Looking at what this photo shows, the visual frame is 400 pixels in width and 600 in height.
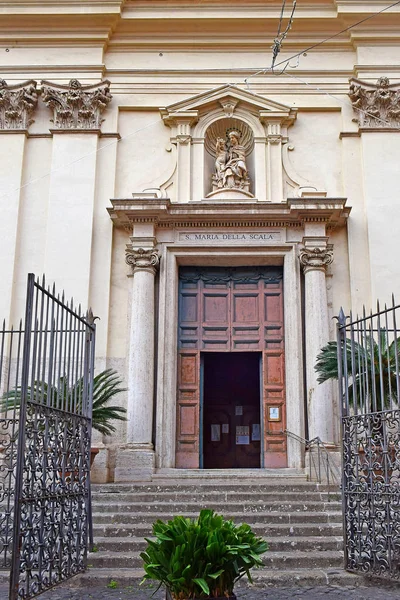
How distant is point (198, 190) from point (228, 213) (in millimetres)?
908

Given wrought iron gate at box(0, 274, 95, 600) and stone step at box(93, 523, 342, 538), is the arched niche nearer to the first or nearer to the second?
wrought iron gate at box(0, 274, 95, 600)

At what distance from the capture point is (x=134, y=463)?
36.1 ft

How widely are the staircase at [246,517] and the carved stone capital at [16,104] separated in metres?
6.90

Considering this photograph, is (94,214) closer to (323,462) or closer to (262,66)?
(262,66)

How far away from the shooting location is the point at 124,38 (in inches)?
537

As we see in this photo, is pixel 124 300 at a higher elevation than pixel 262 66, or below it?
below

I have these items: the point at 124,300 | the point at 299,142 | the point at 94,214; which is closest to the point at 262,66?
the point at 299,142

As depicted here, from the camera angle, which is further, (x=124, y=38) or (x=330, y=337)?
(x=124, y=38)

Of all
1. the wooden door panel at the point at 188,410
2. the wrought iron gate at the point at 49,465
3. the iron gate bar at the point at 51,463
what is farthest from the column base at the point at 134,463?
the iron gate bar at the point at 51,463

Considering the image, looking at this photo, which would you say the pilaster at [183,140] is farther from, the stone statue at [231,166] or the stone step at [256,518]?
the stone step at [256,518]

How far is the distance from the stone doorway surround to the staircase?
1305mm

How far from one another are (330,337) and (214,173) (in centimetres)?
371

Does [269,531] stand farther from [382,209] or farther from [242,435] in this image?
[242,435]

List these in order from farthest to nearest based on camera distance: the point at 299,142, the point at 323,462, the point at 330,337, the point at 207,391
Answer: the point at 207,391 < the point at 299,142 < the point at 330,337 < the point at 323,462
